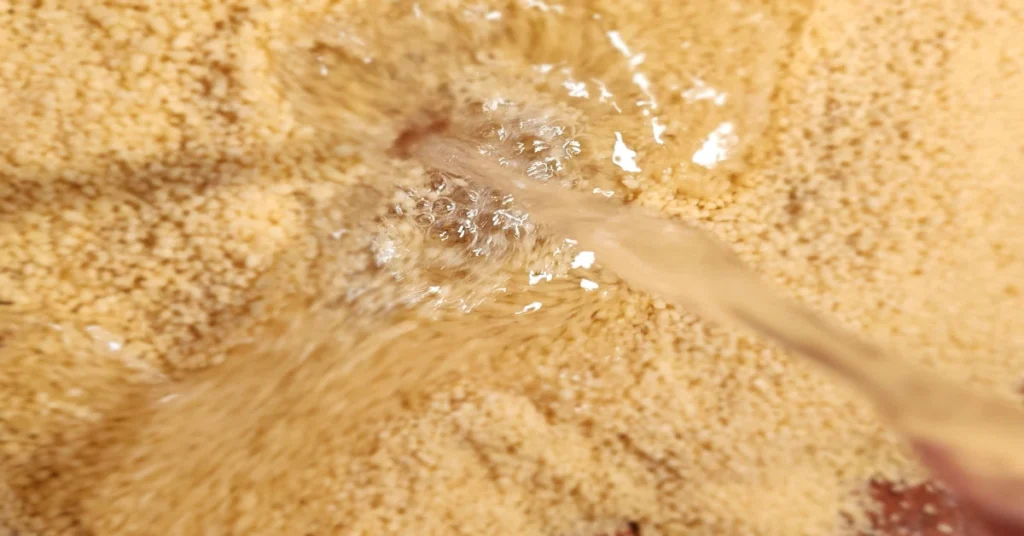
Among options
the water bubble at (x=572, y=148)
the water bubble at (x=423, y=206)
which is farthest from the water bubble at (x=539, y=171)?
the water bubble at (x=423, y=206)

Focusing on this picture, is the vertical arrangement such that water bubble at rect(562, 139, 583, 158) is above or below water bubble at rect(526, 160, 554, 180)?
above

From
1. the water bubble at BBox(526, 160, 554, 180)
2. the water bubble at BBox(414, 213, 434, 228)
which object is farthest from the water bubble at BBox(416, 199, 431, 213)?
the water bubble at BBox(526, 160, 554, 180)

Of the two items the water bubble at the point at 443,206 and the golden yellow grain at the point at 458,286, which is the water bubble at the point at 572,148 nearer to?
the golden yellow grain at the point at 458,286

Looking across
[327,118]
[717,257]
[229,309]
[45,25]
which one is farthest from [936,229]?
[45,25]

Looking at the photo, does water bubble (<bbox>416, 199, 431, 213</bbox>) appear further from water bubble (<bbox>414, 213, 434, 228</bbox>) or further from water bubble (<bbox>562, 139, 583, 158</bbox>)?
water bubble (<bbox>562, 139, 583, 158</bbox>)

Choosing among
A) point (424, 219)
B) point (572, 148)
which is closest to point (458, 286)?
point (424, 219)

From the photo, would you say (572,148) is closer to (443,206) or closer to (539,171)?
(539,171)

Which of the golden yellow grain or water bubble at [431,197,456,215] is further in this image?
water bubble at [431,197,456,215]

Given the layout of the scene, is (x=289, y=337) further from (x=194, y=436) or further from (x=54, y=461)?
(x=54, y=461)

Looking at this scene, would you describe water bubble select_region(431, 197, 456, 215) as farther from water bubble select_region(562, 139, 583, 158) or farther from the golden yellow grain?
water bubble select_region(562, 139, 583, 158)

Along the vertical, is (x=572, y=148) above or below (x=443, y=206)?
above

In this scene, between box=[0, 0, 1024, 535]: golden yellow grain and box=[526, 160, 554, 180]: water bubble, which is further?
box=[526, 160, 554, 180]: water bubble
